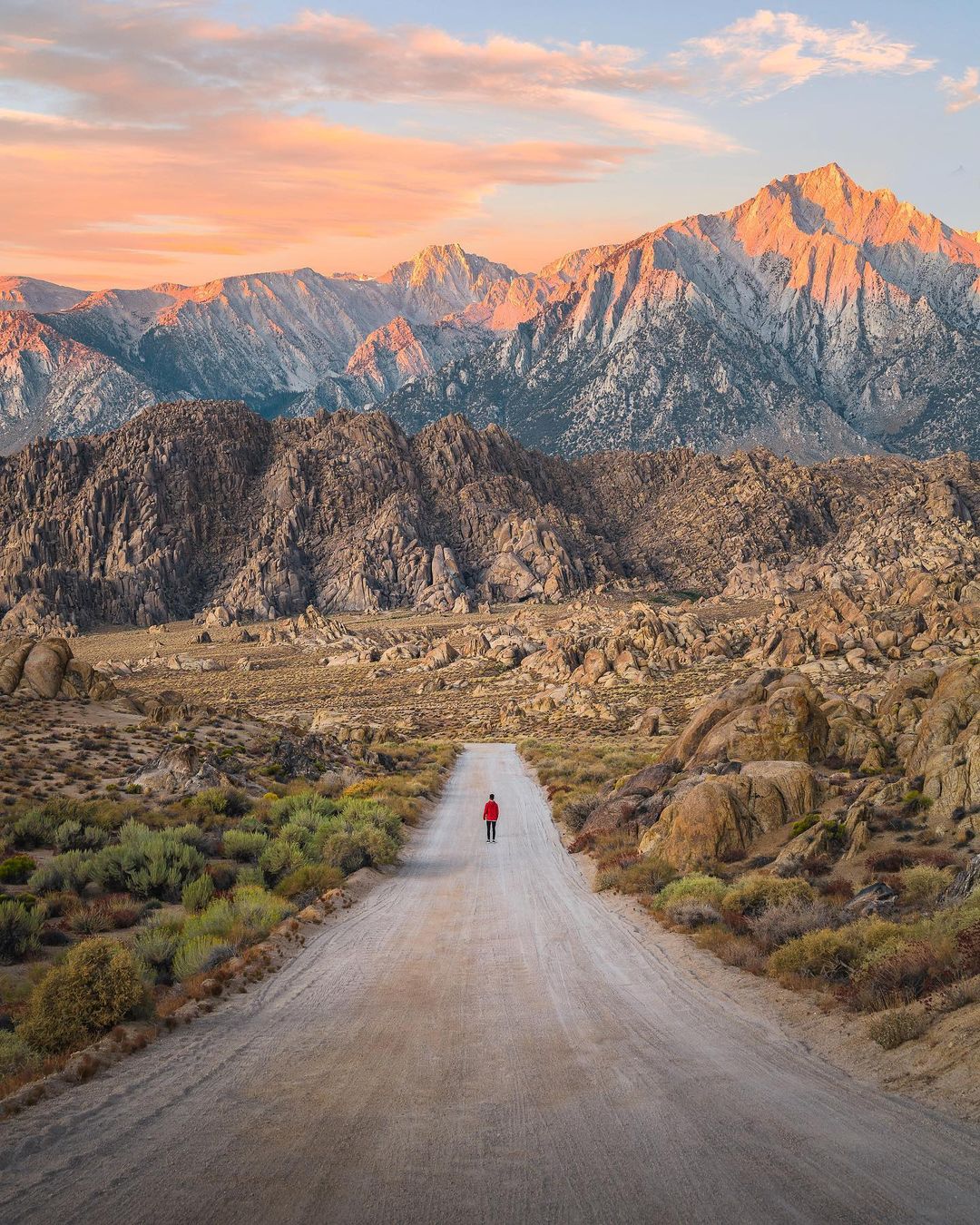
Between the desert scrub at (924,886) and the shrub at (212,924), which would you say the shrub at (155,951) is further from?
the desert scrub at (924,886)

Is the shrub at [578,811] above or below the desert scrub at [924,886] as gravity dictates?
below

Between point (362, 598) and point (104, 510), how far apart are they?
174 ft

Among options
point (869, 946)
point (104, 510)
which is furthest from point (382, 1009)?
point (104, 510)

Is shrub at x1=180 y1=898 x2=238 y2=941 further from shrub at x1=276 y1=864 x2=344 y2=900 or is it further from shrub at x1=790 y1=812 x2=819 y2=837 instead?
shrub at x1=790 y1=812 x2=819 y2=837

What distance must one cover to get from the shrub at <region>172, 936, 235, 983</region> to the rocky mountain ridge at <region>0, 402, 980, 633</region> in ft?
446

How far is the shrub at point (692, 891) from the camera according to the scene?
18016 millimetres

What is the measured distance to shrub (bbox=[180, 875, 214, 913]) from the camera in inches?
721

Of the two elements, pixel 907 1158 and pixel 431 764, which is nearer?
pixel 907 1158

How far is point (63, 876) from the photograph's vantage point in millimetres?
19406

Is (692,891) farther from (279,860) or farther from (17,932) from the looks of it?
(17,932)

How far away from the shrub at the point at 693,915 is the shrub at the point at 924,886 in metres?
3.29

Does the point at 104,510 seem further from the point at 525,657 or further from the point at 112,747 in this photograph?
the point at 112,747

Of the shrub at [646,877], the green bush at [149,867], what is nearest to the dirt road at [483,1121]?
the shrub at [646,877]

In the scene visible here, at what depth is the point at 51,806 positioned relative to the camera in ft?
81.9
